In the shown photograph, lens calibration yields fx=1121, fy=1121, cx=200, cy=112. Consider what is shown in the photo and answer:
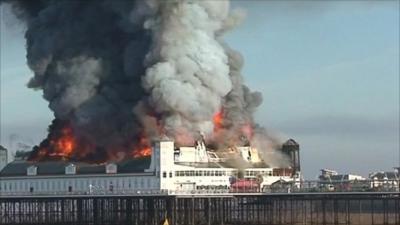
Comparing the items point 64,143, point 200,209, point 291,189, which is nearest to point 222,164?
point 200,209

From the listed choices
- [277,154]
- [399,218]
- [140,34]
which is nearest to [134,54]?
[140,34]

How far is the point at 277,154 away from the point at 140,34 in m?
17.0

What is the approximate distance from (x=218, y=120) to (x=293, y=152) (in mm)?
8071

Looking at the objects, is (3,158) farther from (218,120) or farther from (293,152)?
(293,152)

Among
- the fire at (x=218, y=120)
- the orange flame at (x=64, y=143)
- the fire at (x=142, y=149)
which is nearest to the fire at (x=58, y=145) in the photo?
the orange flame at (x=64, y=143)

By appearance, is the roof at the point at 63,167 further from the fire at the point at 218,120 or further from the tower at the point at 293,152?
the tower at the point at 293,152

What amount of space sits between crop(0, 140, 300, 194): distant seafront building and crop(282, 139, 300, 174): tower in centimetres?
190

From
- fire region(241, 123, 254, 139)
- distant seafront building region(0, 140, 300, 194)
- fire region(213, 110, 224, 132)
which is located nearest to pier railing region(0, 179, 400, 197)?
distant seafront building region(0, 140, 300, 194)

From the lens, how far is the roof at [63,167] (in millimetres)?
91938

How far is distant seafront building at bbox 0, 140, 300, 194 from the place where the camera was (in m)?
89.6

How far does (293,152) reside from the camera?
4092 inches

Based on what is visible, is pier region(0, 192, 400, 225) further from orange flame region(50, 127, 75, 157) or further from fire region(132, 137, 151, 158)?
orange flame region(50, 127, 75, 157)

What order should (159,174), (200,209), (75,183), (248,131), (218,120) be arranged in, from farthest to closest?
(248,131), (218,120), (75,183), (159,174), (200,209)

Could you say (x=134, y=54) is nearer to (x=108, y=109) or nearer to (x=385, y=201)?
(x=108, y=109)
